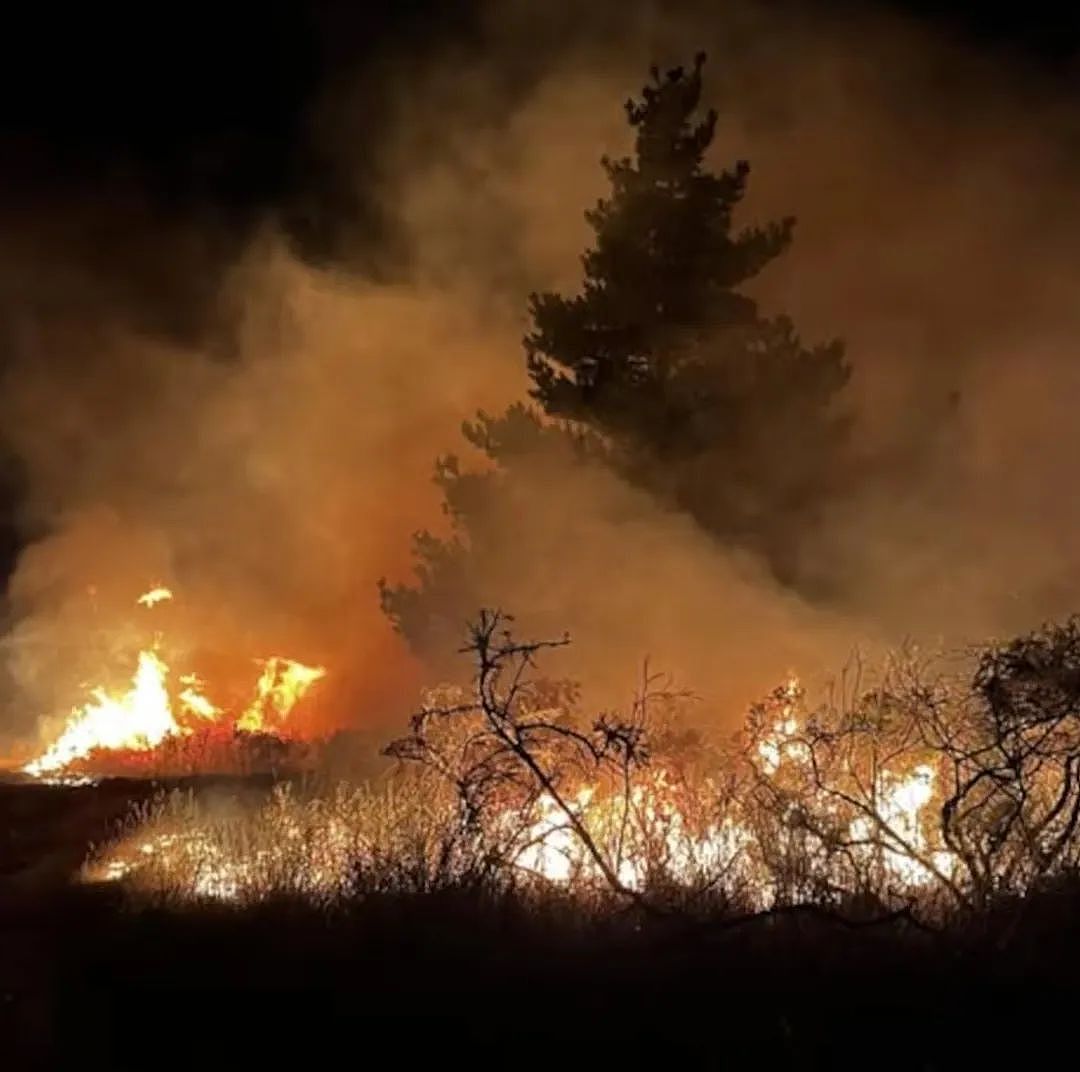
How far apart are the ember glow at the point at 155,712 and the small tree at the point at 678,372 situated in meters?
4.32

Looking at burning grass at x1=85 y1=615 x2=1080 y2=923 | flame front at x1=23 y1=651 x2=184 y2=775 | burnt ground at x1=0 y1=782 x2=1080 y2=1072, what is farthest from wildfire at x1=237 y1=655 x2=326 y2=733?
burnt ground at x1=0 y1=782 x2=1080 y2=1072

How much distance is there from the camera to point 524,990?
258 inches

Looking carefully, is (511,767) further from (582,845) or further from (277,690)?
(277,690)

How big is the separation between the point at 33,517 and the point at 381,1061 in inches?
974

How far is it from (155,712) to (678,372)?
898 cm

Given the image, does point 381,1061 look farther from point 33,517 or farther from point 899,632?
point 33,517

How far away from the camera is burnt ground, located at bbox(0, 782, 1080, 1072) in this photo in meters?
5.98

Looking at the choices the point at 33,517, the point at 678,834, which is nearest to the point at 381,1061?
the point at 678,834

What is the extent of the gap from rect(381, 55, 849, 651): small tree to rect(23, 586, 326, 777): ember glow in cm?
432

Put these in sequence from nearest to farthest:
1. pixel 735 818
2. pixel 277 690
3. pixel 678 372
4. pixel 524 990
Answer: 1. pixel 524 990
2. pixel 735 818
3. pixel 678 372
4. pixel 277 690

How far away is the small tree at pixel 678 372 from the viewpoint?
1766 cm

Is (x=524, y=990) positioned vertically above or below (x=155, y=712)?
below

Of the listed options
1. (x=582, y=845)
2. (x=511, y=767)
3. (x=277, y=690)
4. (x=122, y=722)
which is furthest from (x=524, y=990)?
(x=277, y=690)

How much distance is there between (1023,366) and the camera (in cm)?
2028
